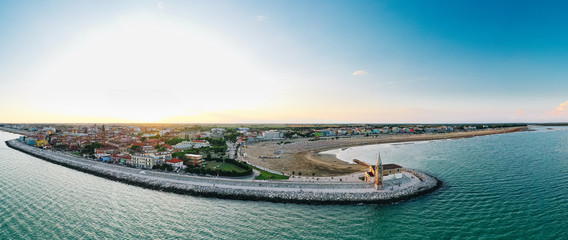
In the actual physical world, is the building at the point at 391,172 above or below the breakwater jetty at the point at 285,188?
above

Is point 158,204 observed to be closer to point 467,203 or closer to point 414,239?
point 414,239

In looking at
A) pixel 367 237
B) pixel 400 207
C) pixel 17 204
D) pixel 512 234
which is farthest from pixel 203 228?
pixel 512 234

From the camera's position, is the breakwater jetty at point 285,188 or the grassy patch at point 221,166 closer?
the breakwater jetty at point 285,188

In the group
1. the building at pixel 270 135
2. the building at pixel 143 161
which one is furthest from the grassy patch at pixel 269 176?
the building at pixel 270 135

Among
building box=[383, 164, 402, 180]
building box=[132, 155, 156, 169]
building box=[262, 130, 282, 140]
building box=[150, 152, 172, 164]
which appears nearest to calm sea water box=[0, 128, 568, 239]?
building box=[383, 164, 402, 180]

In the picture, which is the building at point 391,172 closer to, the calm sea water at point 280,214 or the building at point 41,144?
the calm sea water at point 280,214

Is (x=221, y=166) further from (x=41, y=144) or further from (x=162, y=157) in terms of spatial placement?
(x=41, y=144)

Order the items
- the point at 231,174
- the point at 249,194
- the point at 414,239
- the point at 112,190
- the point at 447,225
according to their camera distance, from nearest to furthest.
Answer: the point at 414,239 < the point at 447,225 < the point at 249,194 < the point at 112,190 < the point at 231,174
